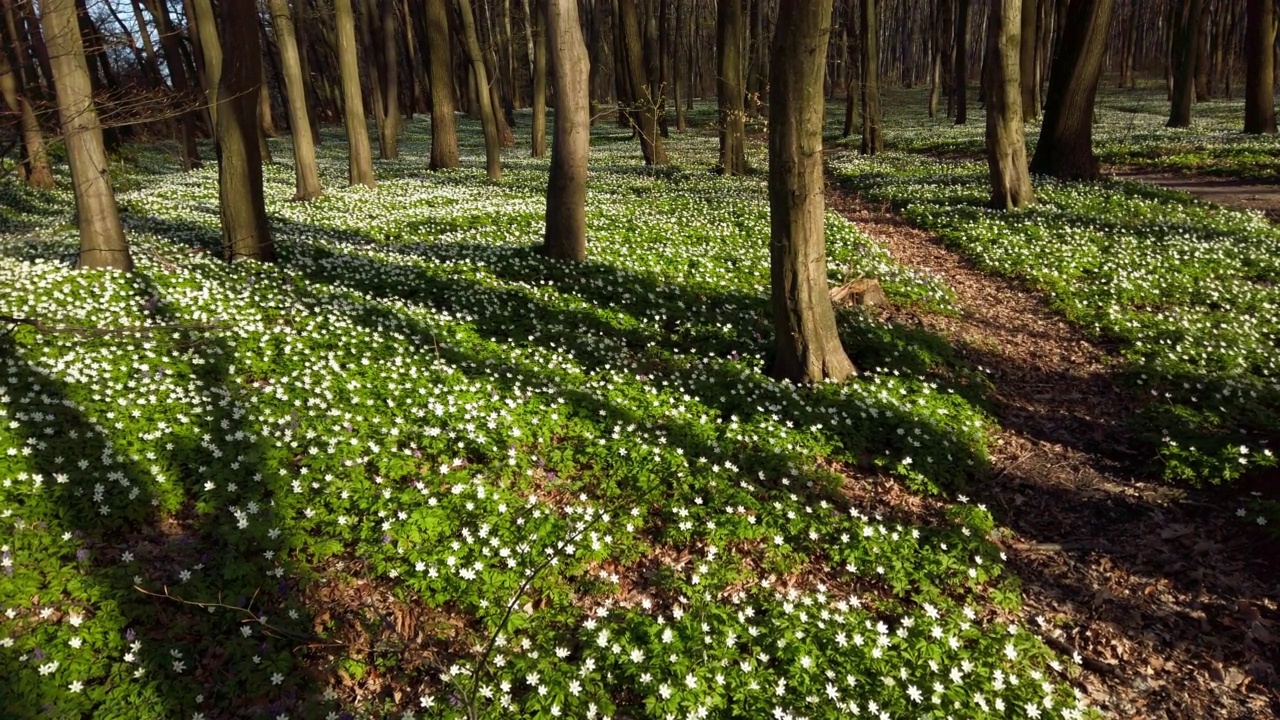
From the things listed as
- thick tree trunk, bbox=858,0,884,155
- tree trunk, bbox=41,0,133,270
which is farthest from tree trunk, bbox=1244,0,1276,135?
tree trunk, bbox=41,0,133,270

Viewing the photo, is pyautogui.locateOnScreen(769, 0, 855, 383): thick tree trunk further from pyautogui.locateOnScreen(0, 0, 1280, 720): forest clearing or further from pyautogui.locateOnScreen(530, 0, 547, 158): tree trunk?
pyautogui.locateOnScreen(530, 0, 547, 158): tree trunk

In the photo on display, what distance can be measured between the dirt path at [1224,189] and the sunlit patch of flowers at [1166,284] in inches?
61.3

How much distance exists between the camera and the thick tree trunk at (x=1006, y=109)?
55.1 feet

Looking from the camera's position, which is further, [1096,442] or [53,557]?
[1096,442]

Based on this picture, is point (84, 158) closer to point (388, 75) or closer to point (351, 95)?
point (351, 95)

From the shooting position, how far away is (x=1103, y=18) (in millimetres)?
18969

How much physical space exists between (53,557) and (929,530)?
7.22 m

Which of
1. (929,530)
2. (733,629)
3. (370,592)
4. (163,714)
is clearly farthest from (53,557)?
(929,530)

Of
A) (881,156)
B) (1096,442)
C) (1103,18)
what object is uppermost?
(1103,18)

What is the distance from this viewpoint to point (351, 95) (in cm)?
2106

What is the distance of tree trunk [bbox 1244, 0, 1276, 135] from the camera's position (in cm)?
2447

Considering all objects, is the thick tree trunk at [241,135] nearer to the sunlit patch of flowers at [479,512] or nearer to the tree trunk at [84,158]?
the sunlit patch of flowers at [479,512]

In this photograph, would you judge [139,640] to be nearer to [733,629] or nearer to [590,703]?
[590,703]

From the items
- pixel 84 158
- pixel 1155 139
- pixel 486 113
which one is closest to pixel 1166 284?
pixel 84 158
